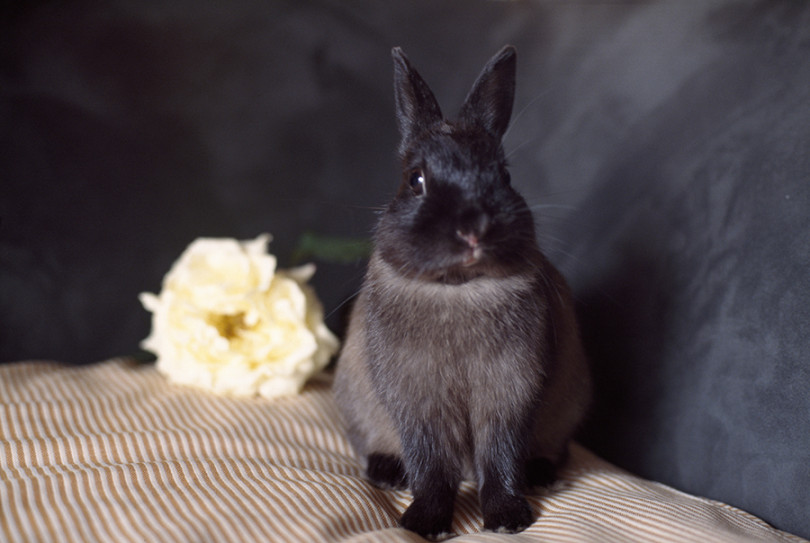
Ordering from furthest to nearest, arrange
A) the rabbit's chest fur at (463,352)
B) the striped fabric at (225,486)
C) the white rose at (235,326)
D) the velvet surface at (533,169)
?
1. the white rose at (235,326)
2. the velvet surface at (533,169)
3. the rabbit's chest fur at (463,352)
4. the striped fabric at (225,486)

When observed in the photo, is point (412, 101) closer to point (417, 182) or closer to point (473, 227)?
point (417, 182)

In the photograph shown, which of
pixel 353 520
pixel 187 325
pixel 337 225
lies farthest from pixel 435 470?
pixel 337 225

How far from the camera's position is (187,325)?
166 cm

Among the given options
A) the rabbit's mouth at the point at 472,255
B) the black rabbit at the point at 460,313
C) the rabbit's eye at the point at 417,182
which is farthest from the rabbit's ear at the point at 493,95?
the rabbit's mouth at the point at 472,255

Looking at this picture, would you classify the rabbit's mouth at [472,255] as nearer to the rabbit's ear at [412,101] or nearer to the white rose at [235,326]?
the rabbit's ear at [412,101]

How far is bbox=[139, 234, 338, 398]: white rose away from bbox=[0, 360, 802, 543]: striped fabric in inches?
2.3

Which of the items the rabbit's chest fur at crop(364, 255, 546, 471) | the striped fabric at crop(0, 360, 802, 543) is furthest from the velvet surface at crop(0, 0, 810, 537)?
the rabbit's chest fur at crop(364, 255, 546, 471)

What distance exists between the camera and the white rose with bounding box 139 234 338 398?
1.65 m

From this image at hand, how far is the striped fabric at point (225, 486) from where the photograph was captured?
3.29 ft

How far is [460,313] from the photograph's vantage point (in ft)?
3.74

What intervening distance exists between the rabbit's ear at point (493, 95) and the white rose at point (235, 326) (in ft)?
2.21

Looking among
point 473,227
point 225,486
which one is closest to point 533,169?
point 473,227

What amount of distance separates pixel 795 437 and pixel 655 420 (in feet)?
1.07

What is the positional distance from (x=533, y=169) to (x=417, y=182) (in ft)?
2.41
